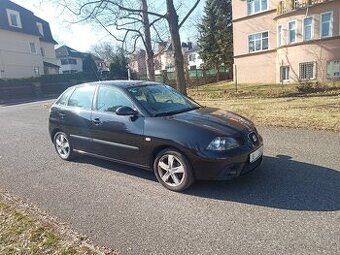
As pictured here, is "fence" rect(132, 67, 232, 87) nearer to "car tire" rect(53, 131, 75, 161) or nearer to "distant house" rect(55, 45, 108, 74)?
"car tire" rect(53, 131, 75, 161)

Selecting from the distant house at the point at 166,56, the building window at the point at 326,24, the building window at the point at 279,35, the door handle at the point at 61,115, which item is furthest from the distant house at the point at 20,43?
the door handle at the point at 61,115

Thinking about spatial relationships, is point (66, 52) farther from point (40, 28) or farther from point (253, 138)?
point (253, 138)

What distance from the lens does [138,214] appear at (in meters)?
4.04

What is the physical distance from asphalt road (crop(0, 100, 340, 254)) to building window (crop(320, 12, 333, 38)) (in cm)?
1908

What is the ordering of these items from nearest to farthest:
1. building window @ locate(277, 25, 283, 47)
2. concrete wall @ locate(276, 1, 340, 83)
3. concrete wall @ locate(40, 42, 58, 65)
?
concrete wall @ locate(276, 1, 340, 83)
building window @ locate(277, 25, 283, 47)
concrete wall @ locate(40, 42, 58, 65)

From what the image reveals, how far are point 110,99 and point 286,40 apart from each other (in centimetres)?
2258

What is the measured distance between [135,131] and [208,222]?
194 centimetres

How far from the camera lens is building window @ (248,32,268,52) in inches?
1109

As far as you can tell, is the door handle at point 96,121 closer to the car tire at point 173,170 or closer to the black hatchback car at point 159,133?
the black hatchback car at point 159,133

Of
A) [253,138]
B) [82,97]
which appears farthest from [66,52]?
[253,138]

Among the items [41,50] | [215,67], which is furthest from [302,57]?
[41,50]

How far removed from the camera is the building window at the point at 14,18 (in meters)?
36.4

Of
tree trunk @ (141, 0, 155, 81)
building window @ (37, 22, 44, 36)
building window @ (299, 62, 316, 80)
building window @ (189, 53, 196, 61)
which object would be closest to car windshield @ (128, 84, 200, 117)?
tree trunk @ (141, 0, 155, 81)

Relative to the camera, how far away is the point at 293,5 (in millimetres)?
24219
